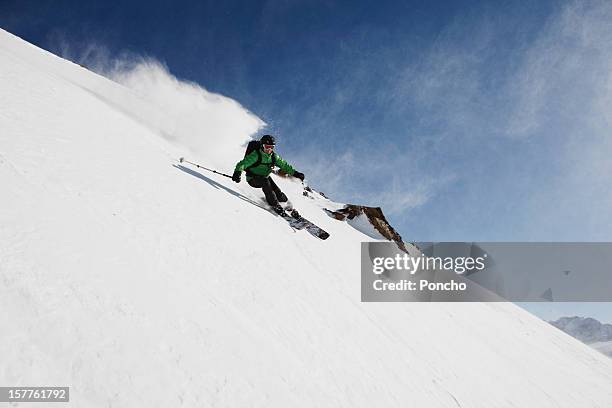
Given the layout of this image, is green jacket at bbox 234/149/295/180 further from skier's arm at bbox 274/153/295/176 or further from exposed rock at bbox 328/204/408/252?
exposed rock at bbox 328/204/408/252

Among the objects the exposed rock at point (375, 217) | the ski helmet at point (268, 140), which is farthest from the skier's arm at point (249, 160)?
the exposed rock at point (375, 217)

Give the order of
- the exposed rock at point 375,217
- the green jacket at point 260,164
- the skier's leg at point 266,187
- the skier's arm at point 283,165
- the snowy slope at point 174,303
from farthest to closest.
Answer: the exposed rock at point 375,217 → the skier's arm at point 283,165 → the green jacket at point 260,164 → the skier's leg at point 266,187 → the snowy slope at point 174,303

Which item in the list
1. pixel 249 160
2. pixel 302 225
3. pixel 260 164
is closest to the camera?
pixel 302 225

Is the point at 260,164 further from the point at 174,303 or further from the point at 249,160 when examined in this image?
the point at 174,303

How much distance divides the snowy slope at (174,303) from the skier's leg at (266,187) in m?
0.83

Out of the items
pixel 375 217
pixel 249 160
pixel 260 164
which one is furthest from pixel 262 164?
pixel 375 217

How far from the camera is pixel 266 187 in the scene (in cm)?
997

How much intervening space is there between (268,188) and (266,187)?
7 cm

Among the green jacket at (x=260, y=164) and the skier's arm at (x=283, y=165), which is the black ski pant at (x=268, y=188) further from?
the skier's arm at (x=283, y=165)

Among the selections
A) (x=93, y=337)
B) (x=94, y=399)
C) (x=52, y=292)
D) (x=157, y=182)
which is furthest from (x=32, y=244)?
(x=157, y=182)

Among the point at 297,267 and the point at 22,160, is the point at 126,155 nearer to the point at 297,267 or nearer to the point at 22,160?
the point at 22,160

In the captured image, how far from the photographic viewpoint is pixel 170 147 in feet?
33.2

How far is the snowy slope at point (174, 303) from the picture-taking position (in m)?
2.30

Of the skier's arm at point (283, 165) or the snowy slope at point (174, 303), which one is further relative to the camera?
the skier's arm at point (283, 165)
